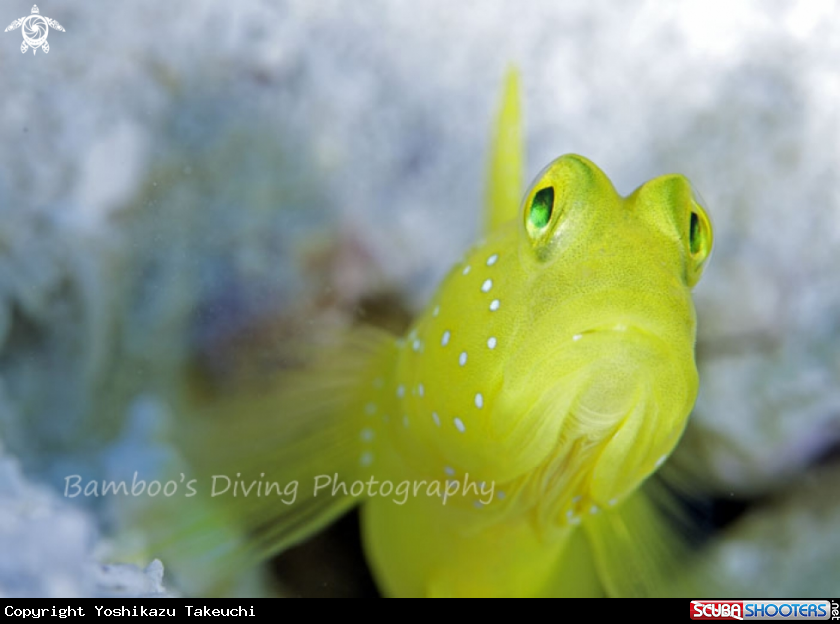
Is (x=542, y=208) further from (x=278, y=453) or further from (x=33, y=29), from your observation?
(x=33, y=29)

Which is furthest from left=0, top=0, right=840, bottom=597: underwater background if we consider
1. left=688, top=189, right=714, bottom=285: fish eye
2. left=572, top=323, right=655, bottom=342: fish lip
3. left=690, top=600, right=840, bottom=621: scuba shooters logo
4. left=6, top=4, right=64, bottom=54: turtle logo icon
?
left=572, top=323, right=655, bottom=342: fish lip

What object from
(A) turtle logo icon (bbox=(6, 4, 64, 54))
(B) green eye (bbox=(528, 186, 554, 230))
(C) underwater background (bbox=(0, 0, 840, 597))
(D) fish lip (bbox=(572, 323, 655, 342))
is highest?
(A) turtle logo icon (bbox=(6, 4, 64, 54))

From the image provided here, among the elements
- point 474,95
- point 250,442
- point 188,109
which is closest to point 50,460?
point 250,442

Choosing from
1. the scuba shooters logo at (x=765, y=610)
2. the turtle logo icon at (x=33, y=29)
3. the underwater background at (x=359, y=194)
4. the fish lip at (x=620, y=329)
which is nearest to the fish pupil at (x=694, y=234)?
the fish lip at (x=620, y=329)

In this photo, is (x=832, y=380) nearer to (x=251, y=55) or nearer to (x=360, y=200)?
(x=360, y=200)

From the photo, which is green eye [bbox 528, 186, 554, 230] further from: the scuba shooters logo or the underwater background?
the scuba shooters logo

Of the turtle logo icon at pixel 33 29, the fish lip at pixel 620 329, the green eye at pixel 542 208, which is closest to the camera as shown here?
the fish lip at pixel 620 329

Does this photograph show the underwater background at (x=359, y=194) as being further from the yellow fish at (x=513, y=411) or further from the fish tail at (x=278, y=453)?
the yellow fish at (x=513, y=411)
